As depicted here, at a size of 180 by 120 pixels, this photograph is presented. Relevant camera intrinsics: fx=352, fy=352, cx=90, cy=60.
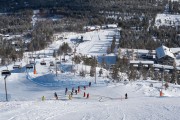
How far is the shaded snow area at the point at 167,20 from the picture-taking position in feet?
292

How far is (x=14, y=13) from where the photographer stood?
354 ft

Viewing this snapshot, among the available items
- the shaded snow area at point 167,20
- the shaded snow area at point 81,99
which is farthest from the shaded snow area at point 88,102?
the shaded snow area at point 167,20

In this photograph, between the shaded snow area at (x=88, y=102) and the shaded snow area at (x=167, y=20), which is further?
the shaded snow area at (x=167, y=20)

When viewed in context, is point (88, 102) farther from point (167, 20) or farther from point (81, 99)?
point (167, 20)

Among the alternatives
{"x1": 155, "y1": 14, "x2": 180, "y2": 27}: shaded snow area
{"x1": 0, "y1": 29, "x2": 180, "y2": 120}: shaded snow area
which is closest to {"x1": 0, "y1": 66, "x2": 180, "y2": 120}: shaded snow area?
{"x1": 0, "y1": 29, "x2": 180, "y2": 120}: shaded snow area

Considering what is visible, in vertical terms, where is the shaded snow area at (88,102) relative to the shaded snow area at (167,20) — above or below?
below

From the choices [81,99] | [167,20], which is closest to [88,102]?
[81,99]

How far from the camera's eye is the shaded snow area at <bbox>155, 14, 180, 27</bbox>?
89.1 metres

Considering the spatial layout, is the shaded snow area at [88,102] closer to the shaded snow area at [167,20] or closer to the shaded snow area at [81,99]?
the shaded snow area at [81,99]

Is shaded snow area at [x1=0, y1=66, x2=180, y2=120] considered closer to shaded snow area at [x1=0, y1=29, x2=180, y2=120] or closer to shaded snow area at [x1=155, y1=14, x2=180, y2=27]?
shaded snow area at [x1=0, y1=29, x2=180, y2=120]

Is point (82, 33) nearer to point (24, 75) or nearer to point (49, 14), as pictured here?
point (49, 14)

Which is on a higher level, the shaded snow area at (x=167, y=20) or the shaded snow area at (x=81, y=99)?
the shaded snow area at (x=167, y=20)

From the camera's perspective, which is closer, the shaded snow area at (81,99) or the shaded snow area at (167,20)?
the shaded snow area at (81,99)

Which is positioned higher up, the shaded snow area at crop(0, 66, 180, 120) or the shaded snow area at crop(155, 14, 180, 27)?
the shaded snow area at crop(155, 14, 180, 27)
